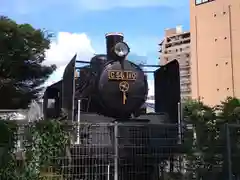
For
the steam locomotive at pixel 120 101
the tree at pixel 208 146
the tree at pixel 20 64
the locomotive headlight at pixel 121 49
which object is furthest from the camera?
the tree at pixel 20 64

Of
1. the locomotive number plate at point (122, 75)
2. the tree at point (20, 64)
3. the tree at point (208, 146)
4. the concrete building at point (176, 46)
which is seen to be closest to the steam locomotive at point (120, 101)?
the locomotive number plate at point (122, 75)

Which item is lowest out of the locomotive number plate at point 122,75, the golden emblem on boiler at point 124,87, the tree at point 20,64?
the golden emblem on boiler at point 124,87

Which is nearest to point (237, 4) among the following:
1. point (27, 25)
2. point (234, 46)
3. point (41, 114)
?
point (234, 46)

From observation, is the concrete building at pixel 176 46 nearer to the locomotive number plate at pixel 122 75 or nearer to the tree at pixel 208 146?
the locomotive number plate at pixel 122 75

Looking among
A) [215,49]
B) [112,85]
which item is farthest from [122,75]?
[215,49]

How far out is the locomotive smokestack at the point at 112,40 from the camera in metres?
10.7

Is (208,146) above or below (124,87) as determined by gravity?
below

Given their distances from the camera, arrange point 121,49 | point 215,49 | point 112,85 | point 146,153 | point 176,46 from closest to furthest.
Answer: point 146,153 → point 112,85 → point 121,49 → point 215,49 → point 176,46

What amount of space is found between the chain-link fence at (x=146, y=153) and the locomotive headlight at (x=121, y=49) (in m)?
1.97

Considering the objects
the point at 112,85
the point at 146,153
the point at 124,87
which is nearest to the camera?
the point at 146,153

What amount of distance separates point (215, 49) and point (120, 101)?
43.3 m

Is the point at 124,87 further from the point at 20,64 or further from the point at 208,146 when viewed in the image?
the point at 20,64

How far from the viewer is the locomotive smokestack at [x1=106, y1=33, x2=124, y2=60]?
10719mm

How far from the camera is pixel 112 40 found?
10766 millimetres
